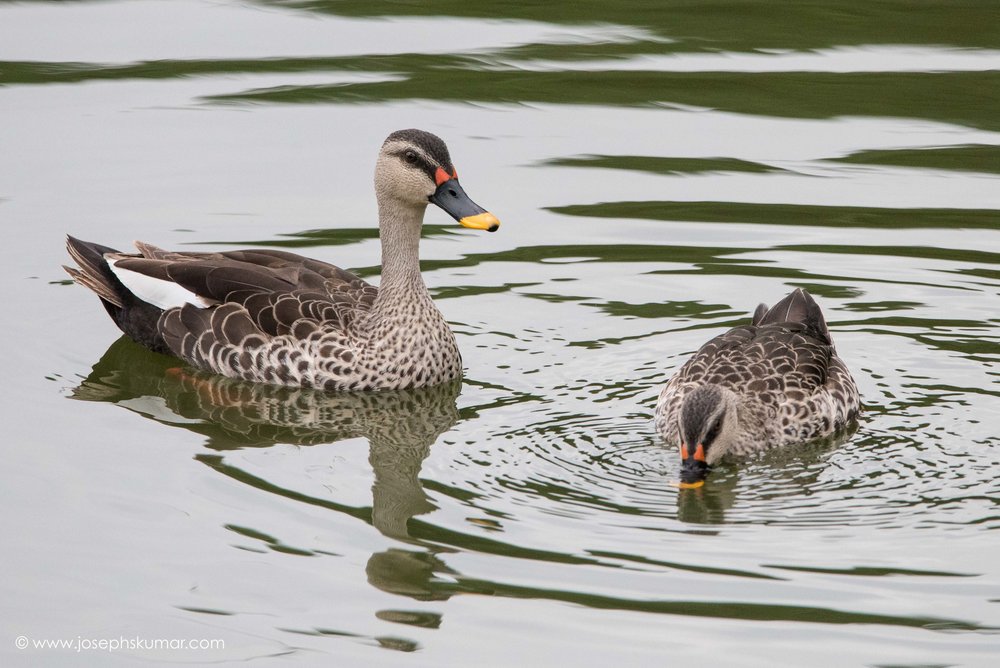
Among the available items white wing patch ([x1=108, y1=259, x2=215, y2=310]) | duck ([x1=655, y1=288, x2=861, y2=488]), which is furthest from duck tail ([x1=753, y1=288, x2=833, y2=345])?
white wing patch ([x1=108, y1=259, x2=215, y2=310])

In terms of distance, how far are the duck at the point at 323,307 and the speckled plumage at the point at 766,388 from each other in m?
1.82

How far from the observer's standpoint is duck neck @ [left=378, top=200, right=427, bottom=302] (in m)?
12.7

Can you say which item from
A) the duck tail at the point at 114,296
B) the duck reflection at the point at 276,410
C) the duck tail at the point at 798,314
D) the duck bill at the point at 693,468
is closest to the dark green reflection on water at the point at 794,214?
the duck tail at the point at 798,314

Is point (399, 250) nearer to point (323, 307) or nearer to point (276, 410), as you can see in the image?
point (323, 307)

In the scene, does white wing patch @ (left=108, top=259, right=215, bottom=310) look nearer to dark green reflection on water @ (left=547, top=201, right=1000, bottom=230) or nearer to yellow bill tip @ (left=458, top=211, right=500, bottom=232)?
yellow bill tip @ (left=458, top=211, right=500, bottom=232)

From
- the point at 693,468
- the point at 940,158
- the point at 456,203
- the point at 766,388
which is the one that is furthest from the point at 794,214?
the point at 693,468

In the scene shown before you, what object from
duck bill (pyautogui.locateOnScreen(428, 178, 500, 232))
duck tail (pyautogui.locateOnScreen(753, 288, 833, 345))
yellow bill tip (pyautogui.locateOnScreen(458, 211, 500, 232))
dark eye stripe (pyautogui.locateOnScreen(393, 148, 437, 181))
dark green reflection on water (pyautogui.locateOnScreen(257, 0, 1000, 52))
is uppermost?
dark green reflection on water (pyautogui.locateOnScreen(257, 0, 1000, 52))

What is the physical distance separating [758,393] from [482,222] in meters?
2.27

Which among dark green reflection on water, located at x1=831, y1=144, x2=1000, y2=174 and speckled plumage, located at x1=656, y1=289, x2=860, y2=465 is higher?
A: dark green reflection on water, located at x1=831, y1=144, x2=1000, y2=174

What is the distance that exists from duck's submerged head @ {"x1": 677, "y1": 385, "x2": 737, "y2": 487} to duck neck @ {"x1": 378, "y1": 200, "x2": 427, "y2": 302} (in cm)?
287

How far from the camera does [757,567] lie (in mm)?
9055

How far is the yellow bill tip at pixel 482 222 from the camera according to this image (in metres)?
12.0

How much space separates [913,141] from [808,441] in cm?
618

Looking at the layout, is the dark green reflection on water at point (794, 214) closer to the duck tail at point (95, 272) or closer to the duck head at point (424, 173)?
the duck head at point (424, 173)
